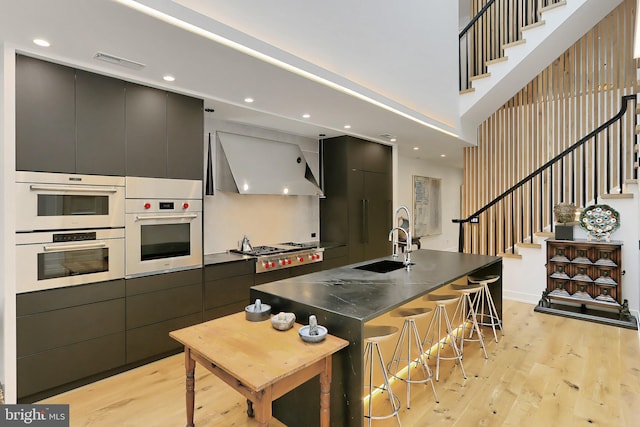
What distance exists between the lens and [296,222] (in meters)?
5.14

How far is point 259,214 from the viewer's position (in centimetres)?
465

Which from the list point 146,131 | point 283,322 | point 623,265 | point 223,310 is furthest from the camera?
point 623,265

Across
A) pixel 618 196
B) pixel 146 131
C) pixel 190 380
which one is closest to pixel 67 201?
pixel 146 131

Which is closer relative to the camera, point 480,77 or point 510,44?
point 510,44

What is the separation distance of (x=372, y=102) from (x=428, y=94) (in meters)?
1.61

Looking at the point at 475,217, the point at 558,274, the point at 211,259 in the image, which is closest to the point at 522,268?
the point at 558,274

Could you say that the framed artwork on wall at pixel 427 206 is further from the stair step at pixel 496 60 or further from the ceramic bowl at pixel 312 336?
the ceramic bowl at pixel 312 336

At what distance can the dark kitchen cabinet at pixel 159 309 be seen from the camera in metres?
2.88

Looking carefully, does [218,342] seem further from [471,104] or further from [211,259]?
[471,104]

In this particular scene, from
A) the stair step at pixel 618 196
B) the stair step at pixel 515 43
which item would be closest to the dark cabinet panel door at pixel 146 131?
the stair step at pixel 515 43

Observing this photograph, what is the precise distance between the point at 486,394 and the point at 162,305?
111 inches

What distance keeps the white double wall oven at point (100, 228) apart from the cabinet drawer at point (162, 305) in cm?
22

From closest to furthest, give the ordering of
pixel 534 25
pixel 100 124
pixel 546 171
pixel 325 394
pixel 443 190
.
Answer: pixel 325 394 → pixel 100 124 → pixel 534 25 → pixel 546 171 → pixel 443 190

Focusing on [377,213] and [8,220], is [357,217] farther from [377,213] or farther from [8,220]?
[8,220]
